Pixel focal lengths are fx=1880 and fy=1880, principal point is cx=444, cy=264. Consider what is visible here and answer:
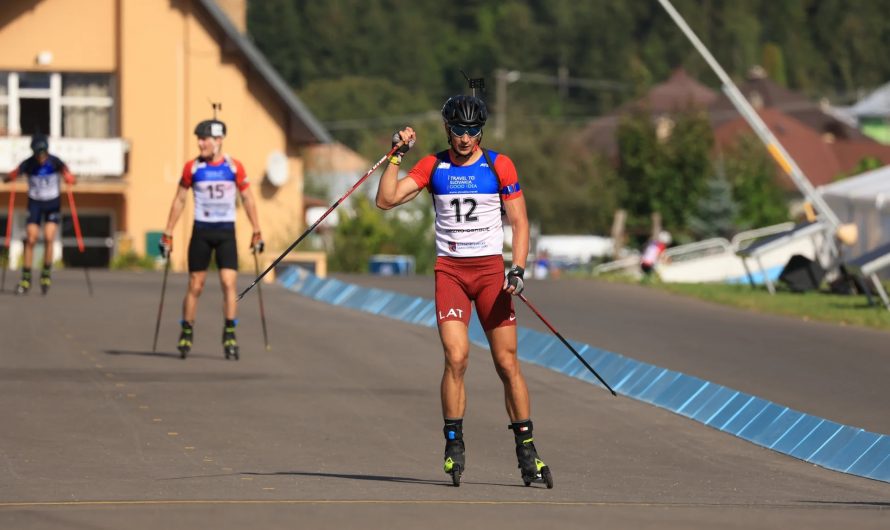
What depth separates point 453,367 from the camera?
425 inches

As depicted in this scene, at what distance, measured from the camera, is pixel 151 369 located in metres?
16.8

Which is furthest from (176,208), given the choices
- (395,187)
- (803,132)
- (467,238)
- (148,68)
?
(803,132)

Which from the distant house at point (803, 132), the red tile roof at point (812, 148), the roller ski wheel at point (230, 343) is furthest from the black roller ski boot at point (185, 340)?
the red tile roof at point (812, 148)

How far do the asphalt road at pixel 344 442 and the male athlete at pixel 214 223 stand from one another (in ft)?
1.51

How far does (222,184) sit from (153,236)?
93.5ft

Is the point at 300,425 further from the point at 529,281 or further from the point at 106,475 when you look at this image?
the point at 529,281

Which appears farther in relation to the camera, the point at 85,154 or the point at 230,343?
the point at 85,154

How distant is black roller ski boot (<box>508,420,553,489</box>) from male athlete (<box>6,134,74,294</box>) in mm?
14091

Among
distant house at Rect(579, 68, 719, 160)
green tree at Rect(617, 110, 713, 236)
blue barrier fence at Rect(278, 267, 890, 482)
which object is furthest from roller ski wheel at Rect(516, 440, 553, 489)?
Answer: distant house at Rect(579, 68, 719, 160)

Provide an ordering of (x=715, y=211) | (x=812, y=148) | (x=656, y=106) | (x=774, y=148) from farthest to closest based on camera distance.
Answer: (x=656, y=106) < (x=812, y=148) < (x=715, y=211) < (x=774, y=148)

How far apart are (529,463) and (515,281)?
3.37 feet

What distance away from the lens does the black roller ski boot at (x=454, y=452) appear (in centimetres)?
1046

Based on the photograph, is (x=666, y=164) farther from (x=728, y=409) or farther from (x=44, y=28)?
(x=728, y=409)

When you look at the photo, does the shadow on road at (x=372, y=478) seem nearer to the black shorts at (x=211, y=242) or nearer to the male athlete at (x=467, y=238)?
the male athlete at (x=467, y=238)
